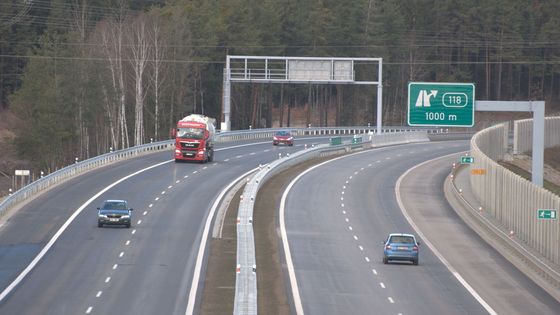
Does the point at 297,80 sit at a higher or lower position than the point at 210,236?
higher

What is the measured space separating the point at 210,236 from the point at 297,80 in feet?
196

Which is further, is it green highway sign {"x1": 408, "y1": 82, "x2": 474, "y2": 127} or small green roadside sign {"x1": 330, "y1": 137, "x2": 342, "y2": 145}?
small green roadside sign {"x1": 330, "y1": 137, "x2": 342, "y2": 145}

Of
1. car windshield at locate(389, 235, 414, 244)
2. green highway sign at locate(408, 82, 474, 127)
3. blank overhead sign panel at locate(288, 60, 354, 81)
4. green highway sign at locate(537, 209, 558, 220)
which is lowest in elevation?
car windshield at locate(389, 235, 414, 244)

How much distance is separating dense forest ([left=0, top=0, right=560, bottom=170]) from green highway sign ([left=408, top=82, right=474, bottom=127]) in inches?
2334

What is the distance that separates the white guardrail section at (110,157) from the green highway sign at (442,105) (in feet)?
67.0

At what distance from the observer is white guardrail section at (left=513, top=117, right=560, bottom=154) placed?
317ft

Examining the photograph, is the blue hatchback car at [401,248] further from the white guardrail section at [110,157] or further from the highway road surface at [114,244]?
the white guardrail section at [110,157]

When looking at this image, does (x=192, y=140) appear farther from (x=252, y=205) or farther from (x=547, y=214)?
(x=547, y=214)

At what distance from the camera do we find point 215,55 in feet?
467

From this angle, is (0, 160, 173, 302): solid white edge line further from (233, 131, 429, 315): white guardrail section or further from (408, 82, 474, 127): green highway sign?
(408, 82, 474, 127): green highway sign

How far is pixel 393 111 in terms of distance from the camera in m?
167

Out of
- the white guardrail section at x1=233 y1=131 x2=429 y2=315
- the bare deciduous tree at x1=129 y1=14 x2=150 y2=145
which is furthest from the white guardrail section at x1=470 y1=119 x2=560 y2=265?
the bare deciduous tree at x1=129 y1=14 x2=150 y2=145

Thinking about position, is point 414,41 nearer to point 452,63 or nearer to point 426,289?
point 452,63

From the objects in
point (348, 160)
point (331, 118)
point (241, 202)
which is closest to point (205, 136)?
point (348, 160)
